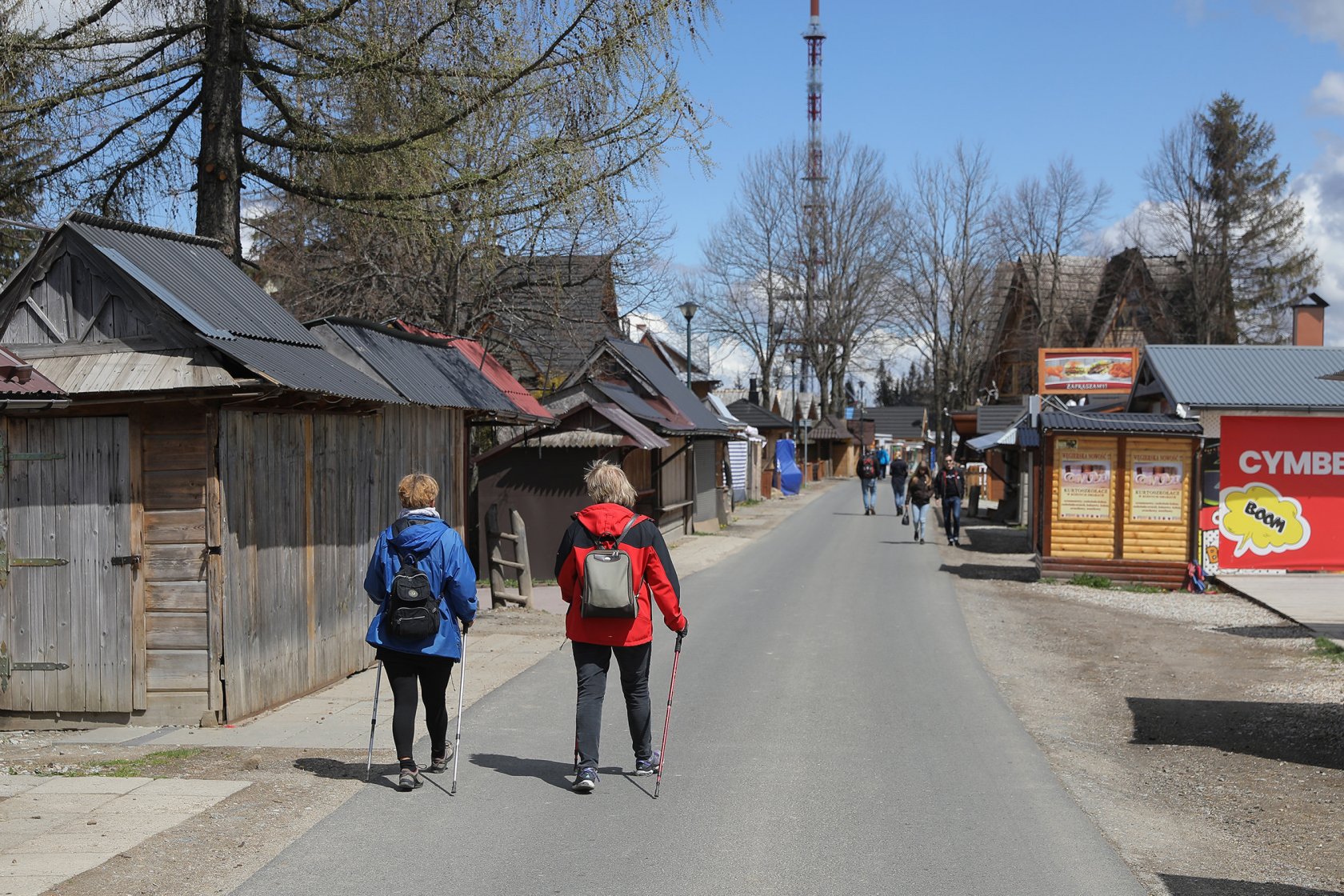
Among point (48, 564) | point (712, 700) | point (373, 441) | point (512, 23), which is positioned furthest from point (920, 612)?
point (48, 564)

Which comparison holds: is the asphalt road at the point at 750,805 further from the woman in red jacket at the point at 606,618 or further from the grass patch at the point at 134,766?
the grass patch at the point at 134,766

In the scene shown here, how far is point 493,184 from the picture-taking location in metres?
10.1

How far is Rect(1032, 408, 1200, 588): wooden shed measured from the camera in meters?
17.8

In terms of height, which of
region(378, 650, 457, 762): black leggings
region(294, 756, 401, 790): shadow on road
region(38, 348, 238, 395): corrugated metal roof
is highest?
region(38, 348, 238, 395): corrugated metal roof

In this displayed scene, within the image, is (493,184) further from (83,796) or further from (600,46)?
(83,796)

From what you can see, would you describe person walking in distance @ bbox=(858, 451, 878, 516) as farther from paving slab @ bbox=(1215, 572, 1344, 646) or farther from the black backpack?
the black backpack

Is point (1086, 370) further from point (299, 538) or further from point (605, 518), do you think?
point (605, 518)

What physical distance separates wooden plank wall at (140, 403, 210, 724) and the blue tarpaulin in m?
44.3

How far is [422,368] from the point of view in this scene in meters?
11.9

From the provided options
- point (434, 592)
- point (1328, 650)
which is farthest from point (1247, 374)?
point (434, 592)

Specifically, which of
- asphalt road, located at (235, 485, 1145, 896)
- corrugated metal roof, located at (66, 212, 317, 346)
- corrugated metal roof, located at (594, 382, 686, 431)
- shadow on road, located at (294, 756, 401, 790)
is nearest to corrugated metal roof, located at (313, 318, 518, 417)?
corrugated metal roof, located at (66, 212, 317, 346)

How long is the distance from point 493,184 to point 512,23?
1352mm

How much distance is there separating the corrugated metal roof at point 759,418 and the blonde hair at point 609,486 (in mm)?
44593

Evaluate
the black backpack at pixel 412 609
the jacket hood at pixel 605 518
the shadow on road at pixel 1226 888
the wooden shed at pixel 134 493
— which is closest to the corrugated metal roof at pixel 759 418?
the wooden shed at pixel 134 493
